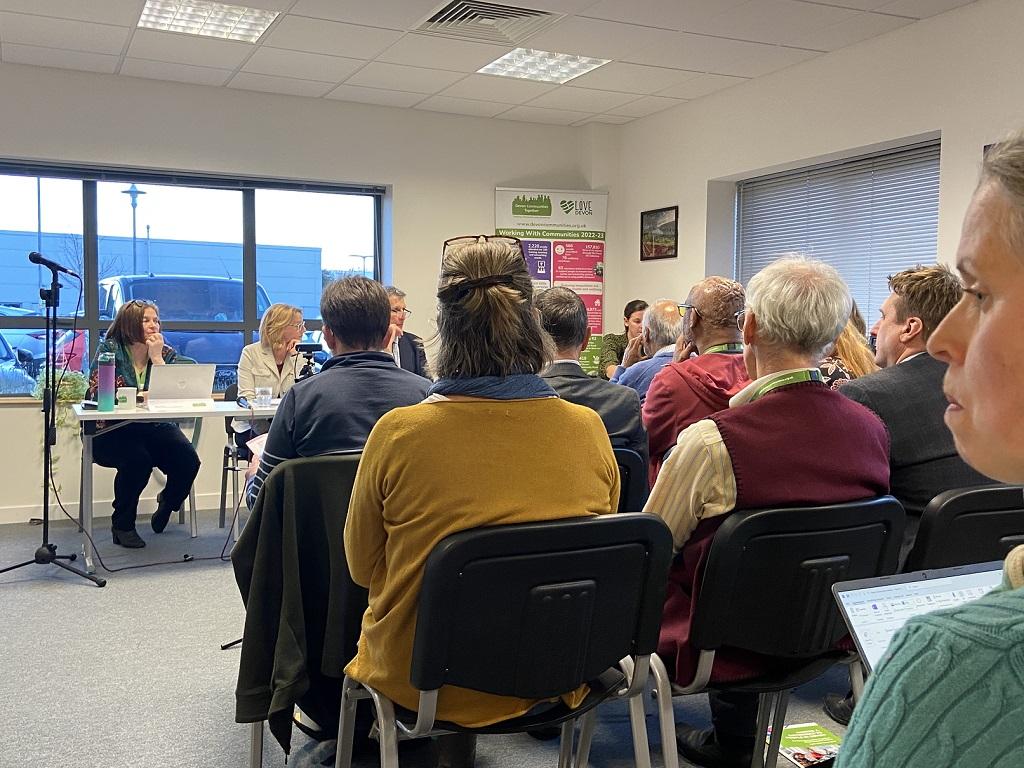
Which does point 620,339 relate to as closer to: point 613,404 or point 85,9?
point 85,9

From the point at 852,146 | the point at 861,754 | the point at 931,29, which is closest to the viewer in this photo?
the point at 861,754

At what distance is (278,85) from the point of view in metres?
5.66

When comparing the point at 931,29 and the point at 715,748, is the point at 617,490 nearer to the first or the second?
the point at 715,748

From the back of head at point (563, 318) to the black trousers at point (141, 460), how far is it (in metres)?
3.02

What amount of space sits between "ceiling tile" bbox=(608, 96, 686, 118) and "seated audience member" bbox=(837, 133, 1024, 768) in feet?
18.6

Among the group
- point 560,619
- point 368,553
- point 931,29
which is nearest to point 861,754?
point 560,619

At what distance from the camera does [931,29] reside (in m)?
4.35

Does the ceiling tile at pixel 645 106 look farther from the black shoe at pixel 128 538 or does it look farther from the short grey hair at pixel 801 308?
the short grey hair at pixel 801 308

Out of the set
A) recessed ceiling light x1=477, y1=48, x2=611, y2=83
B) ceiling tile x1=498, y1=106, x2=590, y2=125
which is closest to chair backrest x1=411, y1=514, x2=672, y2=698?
recessed ceiling light x1=477, y1=48, x2=611, y2=83

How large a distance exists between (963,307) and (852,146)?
467cm

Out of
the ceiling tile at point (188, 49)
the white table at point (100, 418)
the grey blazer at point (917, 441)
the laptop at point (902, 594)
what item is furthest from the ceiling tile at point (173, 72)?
the laptop at point (902, 594)

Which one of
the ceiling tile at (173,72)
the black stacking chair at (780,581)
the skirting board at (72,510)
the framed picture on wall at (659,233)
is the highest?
the ceiling tile at (173,72)

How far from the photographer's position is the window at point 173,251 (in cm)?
552

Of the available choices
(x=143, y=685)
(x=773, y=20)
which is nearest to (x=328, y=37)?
(x=773, y=20)
